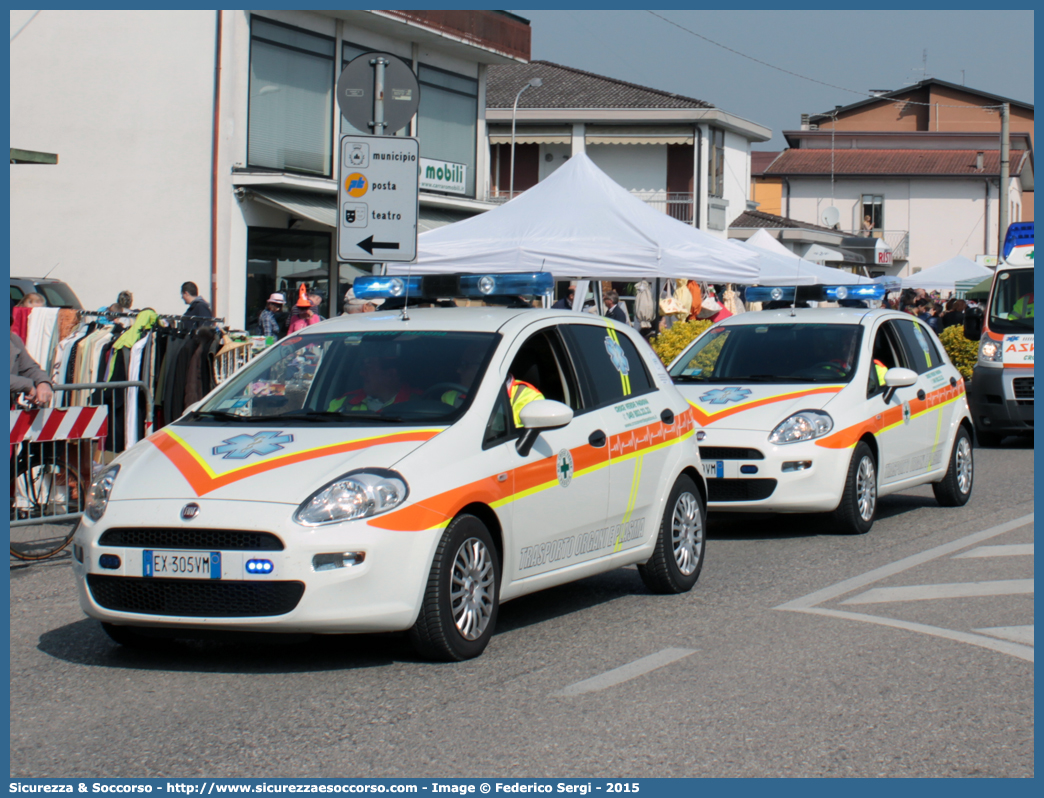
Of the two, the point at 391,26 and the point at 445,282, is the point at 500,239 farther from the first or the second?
the point at 391,26

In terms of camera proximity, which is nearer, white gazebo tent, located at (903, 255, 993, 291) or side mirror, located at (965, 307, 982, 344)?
side mirror, located at (965, 307, 982, 344)

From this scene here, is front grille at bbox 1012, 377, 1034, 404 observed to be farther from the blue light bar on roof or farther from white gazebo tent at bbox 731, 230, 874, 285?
the blue light bar on roof

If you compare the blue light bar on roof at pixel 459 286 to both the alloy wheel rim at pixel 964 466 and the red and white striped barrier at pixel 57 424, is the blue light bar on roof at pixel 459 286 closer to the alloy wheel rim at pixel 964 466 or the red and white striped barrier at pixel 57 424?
the red and white striped barrier at pixel 57 424

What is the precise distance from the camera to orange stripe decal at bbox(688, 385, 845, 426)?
10.0m

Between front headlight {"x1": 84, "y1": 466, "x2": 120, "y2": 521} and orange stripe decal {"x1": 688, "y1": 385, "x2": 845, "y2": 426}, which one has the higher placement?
orange stripe decal {"x1": 688, "y1": 385, "x2": 845, "y2": 426}

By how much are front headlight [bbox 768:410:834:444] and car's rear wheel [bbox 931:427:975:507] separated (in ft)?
7.15

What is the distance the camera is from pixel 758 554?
9195 millimetres

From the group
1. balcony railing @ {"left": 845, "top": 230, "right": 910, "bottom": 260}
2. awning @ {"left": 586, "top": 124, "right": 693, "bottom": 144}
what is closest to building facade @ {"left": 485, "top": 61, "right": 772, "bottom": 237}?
awning @ {"left": 586, "top": 124, "right": 693, "bottom": 144}

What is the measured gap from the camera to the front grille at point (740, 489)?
31.9ft

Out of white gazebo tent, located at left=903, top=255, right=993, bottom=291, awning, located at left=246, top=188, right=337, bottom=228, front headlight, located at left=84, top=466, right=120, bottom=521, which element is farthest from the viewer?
white gazebo tent, located at left=903, top=255, right=993, bottom=291

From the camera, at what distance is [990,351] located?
56.5ft

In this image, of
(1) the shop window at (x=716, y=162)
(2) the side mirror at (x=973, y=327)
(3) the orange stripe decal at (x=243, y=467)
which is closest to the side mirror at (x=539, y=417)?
(3) the orange stripe decal at (x=243, y=467)
